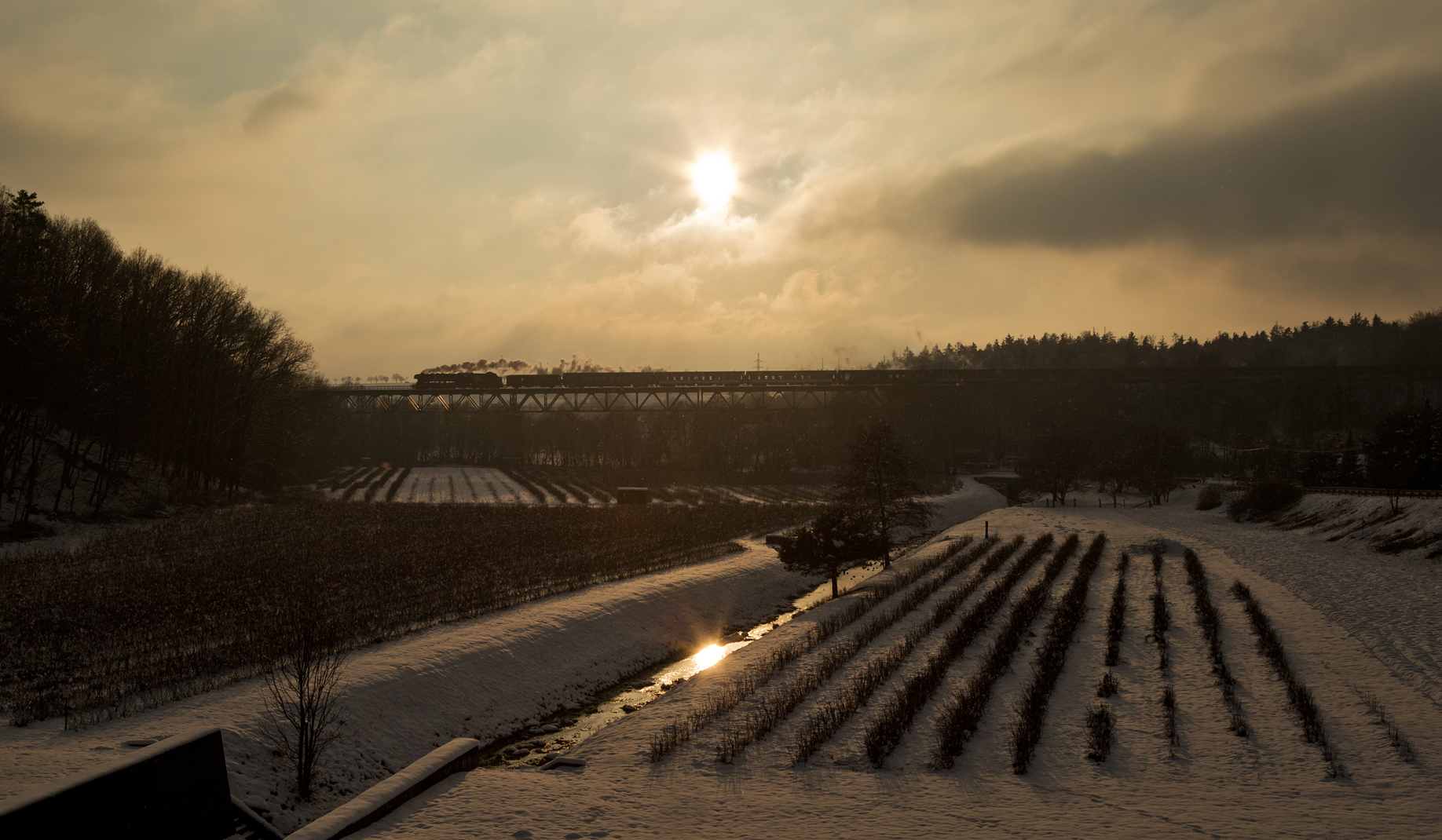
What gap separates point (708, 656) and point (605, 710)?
5.89 meters

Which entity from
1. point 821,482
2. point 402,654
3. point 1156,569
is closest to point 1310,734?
point 402,654

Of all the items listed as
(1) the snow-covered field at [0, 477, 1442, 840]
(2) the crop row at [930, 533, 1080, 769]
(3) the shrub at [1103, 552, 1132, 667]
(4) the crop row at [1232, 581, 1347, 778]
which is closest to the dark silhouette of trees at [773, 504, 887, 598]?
(1) the snow-covered field at [0, 477, 1442, 840]

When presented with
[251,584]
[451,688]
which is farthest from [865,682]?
[251,584]

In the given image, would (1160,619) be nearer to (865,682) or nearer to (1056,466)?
(865,682)

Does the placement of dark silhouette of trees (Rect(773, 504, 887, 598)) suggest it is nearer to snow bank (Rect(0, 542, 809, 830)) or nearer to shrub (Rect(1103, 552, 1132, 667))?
snow bank (Rect(0, 542, 809, 830))

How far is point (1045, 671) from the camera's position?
19.2 meters

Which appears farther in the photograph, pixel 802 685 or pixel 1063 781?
pixel 802 685

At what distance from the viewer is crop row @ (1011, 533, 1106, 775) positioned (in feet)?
46.8

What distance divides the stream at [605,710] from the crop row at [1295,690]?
14.3m

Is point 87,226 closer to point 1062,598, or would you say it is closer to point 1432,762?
point 1062,598

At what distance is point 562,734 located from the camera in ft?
57.5

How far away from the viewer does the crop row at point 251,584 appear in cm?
1673

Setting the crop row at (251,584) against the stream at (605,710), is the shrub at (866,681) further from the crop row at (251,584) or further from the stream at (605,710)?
the crop row at (251,584)

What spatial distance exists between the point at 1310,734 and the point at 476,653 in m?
18.4
